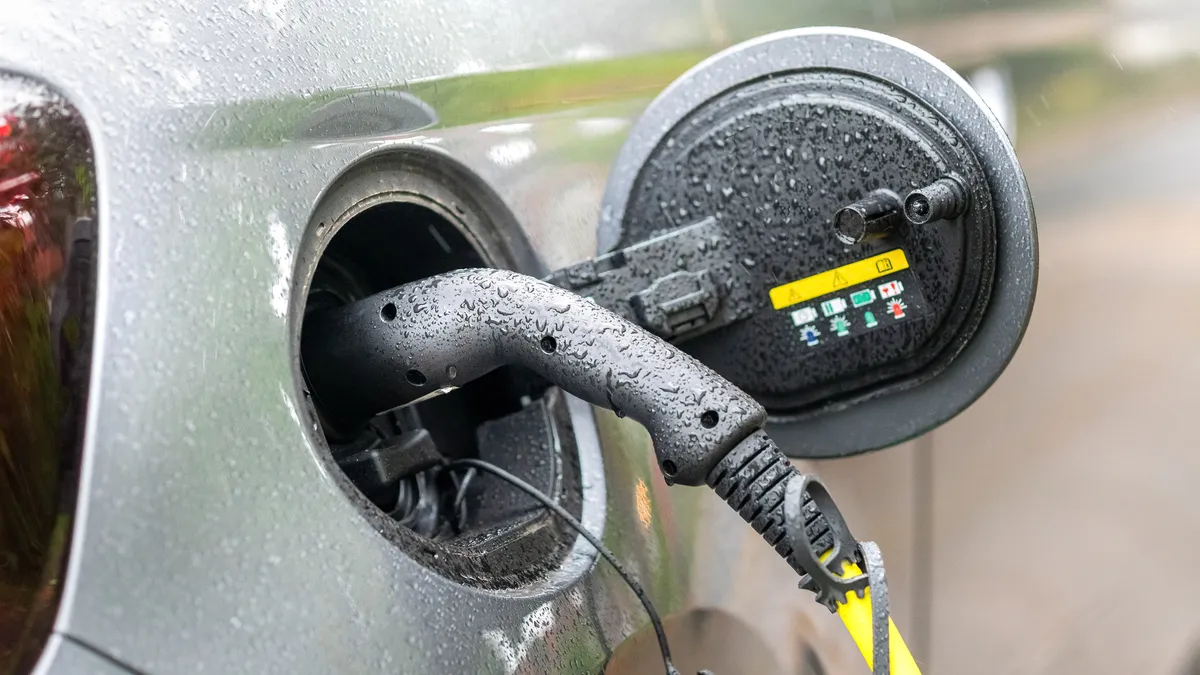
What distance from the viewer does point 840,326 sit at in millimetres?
629

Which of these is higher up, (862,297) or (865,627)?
(862,297)

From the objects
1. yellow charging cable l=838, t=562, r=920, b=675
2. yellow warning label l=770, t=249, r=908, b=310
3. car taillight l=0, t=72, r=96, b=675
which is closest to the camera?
car taillight l=0, t=72, r=96, b=675

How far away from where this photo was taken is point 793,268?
24.7 inches

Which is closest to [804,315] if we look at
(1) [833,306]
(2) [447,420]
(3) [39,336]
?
(1) [833,306]

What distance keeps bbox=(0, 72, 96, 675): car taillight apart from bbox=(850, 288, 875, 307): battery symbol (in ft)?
1.42

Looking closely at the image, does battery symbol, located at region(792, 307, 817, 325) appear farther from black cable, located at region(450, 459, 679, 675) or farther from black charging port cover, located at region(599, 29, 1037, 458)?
black cable, located at region(450, 459, 679, 675)

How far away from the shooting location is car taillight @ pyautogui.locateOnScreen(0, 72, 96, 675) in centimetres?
37

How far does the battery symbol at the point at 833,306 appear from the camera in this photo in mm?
624

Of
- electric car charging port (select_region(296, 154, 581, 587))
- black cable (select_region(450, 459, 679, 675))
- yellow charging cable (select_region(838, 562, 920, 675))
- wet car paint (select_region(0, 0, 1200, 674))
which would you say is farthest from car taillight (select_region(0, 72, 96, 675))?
yellow charging cable (select_region(838, 562, 920, 675))

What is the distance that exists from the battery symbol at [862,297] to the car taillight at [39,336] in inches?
17.1

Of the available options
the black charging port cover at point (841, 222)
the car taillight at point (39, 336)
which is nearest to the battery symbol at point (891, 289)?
the black charging port cover at point (841, 222)

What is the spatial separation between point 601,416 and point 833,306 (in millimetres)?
170

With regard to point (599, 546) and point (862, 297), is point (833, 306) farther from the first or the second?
point (599, 546)

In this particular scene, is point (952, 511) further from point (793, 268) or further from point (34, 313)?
point (34, 313)
